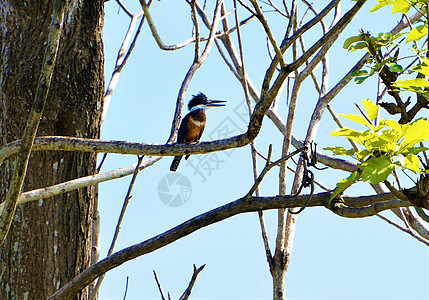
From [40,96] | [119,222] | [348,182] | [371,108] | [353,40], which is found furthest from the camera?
[119,222]

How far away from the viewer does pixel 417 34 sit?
2.02 m

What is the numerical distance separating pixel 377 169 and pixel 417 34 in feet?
2.59

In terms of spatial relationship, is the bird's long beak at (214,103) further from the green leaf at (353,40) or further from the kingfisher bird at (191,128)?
the green leaf at (353,40)

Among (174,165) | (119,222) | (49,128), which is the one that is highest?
(174,165)

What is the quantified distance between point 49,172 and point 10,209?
1.05 m

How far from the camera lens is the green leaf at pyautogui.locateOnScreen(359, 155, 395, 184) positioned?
4.80 feet

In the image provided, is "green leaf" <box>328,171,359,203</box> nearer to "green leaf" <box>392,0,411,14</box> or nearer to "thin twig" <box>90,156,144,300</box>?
"green leaf" <box>392,0,411,14</box>

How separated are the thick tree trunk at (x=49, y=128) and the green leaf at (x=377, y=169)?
1478 millimetres

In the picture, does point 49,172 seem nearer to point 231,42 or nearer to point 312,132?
point 312,132

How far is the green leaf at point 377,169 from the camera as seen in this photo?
4.80ft

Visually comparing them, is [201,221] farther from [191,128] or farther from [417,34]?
[191,128]

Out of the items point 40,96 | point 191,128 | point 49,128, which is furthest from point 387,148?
point 191,128

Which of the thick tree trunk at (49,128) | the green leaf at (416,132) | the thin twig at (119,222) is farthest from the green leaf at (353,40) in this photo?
the thick tree trunk at (49,128)

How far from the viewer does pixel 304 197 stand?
199cm
